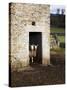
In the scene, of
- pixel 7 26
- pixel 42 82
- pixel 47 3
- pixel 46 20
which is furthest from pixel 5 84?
pixel 47 3

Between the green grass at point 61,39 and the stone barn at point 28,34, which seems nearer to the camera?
the stone barn at point 28,34

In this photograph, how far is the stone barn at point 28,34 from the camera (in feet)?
7.66

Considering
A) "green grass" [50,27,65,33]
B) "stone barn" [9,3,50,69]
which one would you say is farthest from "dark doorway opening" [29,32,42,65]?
"green grass" [50,27,65,33]

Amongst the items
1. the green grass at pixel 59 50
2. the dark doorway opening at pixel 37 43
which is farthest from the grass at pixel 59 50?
the dark doorway opening at pixel 37 43

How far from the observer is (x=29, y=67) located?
2.37 m

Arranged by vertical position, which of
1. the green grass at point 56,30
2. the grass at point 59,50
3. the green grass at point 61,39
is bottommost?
the grass at point 59,50

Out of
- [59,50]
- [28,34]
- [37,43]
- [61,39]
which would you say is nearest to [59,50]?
[59,50]

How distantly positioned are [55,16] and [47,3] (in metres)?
0.16

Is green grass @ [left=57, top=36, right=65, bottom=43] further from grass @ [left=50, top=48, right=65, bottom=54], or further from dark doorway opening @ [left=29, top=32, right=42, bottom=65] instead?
dark doorway opening @ [left=29, top=32, right=42, bottom=65]

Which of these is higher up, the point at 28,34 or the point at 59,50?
the point at 28,34

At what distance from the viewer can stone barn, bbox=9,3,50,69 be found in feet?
7.66

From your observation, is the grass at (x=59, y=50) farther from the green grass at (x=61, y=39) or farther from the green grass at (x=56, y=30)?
the green grass at (x=56, y=30)

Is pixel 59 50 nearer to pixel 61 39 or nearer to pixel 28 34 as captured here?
pixel 61 39

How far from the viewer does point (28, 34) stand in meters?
2.37
